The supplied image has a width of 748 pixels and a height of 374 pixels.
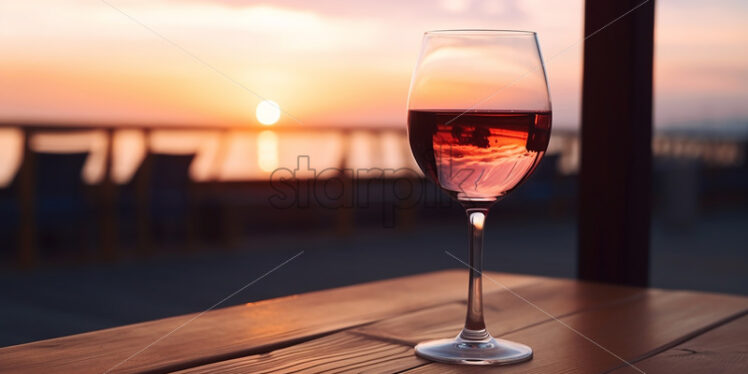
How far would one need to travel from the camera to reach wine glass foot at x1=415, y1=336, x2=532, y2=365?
560 millimetres

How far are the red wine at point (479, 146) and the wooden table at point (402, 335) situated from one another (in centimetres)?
14

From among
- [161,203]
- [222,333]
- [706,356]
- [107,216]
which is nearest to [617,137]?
[706,356]

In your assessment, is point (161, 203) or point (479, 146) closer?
point (479, 146)

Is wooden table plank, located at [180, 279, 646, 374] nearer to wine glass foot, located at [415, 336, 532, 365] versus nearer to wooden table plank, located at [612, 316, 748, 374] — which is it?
wine glass foot, located at [415, 336, 532, 365]

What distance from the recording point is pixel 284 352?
59cm

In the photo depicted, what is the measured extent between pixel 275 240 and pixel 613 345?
611 cm

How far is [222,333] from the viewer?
661mm

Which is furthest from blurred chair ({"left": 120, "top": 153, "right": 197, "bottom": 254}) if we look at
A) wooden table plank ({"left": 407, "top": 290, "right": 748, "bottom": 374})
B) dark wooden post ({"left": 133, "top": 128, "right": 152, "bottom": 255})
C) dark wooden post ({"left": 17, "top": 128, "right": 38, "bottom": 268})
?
wooden table plank ({"left": 407, "top": 290, "right": 748, "bottom": 374})

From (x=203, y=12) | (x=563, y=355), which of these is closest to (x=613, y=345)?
(x=563, y=355)

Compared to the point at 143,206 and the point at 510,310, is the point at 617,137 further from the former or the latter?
the point at 143,206

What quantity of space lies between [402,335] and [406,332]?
0.5 inches

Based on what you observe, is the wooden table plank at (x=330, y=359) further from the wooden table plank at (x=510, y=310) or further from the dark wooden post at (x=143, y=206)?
the dark wooden post at (x=143, y=206)

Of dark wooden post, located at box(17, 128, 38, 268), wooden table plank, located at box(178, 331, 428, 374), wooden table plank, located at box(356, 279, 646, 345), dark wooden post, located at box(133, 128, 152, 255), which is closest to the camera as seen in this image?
wooden table plank, located at box(178, 331, 428, 374)

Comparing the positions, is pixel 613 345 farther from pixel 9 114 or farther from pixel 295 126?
pixel 295 126
